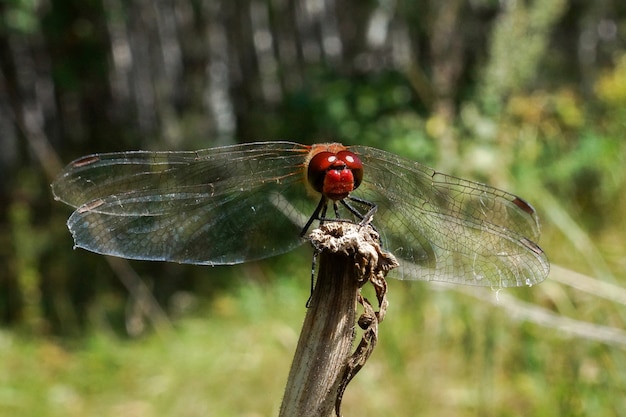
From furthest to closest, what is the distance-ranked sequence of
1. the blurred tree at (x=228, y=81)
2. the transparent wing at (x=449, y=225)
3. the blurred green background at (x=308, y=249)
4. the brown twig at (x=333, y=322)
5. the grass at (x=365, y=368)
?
the blurred tree at (x=228, y=81) < the blurred green background at (x=308, y=249) < the grass at (x=365, y=368) < the transparent wing at (x=449, y=225) < the brown twig at (x=333, y=322)

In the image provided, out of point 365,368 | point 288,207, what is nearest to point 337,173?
point 288,207

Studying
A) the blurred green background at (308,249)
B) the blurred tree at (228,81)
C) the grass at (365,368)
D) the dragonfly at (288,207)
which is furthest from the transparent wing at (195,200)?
the blurred tree at (228,81)

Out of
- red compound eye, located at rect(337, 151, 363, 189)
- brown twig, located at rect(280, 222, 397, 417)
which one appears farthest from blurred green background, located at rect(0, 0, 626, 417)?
brown twig, located at rect(280, 222, 397, 417)

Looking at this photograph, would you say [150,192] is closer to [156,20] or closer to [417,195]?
[417,195]

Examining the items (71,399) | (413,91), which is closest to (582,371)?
(71,399)

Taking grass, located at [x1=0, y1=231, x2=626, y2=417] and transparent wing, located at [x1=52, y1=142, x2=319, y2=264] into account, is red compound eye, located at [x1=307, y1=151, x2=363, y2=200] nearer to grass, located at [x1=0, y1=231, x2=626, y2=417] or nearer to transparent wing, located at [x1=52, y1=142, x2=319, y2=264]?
transparent wing, located at [x1=52, y1=142, x2=319, y2=264]

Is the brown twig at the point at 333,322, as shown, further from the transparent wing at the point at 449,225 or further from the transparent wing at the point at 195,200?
the transparent wing at the point at 195,200
